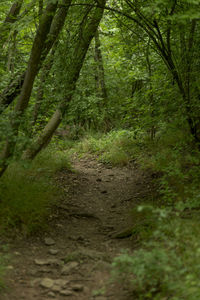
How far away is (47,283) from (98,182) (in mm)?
4357

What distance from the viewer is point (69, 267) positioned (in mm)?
3422

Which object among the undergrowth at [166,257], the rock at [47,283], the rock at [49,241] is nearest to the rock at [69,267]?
the rock at [47,283]

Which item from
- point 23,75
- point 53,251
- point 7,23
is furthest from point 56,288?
point 7,23

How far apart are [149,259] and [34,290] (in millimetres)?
1169

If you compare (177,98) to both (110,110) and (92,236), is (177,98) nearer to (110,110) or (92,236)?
(92,236)

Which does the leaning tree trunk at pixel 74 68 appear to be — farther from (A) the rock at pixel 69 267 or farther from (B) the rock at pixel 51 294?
(B) the rock at pixel 51 294

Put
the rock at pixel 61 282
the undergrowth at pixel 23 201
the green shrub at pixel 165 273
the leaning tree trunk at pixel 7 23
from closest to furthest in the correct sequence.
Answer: the green shrub at pixel 165 273 < the rock at pixel 61 282 < the undergrowth at pixel 23 201 < the leaning tree trunk at pixel 7 23

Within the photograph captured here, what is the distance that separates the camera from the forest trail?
2943 millimetres

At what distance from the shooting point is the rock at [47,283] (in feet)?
9.78

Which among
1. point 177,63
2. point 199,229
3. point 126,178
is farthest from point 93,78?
point 199,229

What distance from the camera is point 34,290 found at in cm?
291

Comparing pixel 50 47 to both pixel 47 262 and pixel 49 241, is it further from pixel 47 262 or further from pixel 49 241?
pixel 47 262

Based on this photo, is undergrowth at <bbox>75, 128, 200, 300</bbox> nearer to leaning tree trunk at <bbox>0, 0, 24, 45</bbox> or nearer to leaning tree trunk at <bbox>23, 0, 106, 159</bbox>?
leaning tree trunk at <bbox>23, 0, 106, 159</bbox>

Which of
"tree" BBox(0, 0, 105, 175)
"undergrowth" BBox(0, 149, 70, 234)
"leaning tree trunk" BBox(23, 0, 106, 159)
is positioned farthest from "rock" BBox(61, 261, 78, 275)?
"leaning tree trunk" BBox(23, 0, 106, 159)
